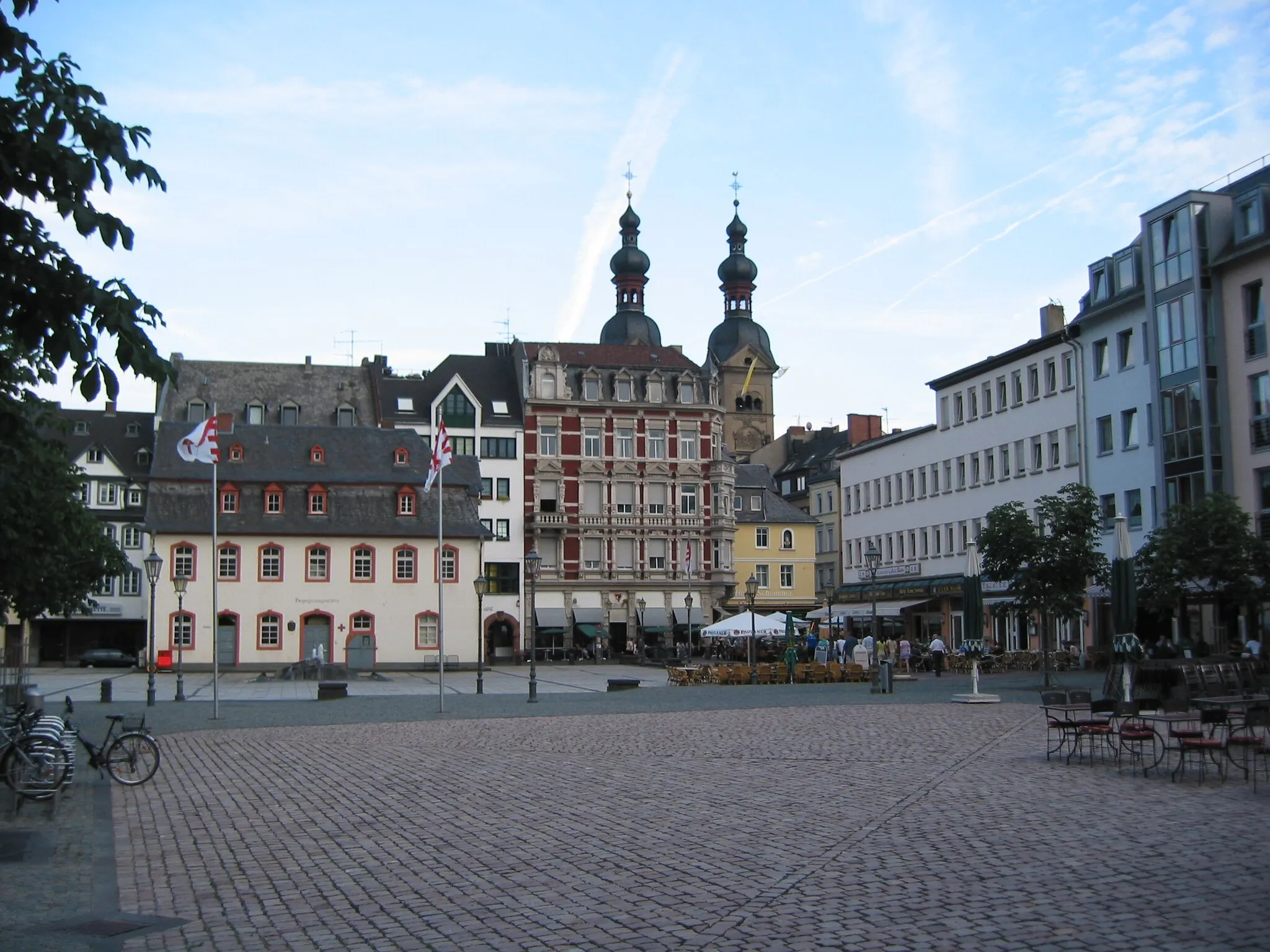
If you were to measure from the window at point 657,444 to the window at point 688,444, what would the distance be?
106 centimetres

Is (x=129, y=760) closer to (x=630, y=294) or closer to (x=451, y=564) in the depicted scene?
(x=451, y=564)

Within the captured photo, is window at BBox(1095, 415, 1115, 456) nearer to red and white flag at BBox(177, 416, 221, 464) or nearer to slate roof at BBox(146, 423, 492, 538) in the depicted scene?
slate roof at BBox(146, 423, 492, 538)

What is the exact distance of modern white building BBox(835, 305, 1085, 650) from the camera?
2440 inches

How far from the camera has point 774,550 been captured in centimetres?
9162

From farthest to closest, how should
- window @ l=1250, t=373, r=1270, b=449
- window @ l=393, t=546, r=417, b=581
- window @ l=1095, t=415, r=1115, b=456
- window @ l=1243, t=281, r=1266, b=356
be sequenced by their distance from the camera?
window @ l=393, t=546, r=417, b=581 → window @ l=1095, t=415, r=1115, b=456 → window @ l=1243, t=281, r=1266, b=356 → window @ l=1250, t=373, r=1270, b=449

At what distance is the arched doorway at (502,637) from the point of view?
7994 centimetres

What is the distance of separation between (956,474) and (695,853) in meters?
60.8

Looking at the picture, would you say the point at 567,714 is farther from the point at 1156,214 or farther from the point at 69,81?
the point at 1156,214

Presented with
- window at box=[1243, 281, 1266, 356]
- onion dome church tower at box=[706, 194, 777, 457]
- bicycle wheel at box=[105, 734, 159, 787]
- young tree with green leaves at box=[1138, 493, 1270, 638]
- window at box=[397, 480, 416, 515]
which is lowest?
bicycle wheel at box=[105, 734, 159, 787]

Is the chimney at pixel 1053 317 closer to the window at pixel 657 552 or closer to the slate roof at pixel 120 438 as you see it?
the window at pixel 657 552

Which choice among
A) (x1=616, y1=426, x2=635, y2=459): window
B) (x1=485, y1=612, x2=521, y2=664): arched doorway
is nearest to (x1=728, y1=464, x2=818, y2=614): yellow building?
(x1=616, y1=426, x2=635, y2=459): window

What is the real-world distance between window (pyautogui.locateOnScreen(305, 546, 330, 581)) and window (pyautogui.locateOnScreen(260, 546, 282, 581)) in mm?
1311

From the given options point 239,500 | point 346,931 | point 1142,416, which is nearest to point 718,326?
point 239,500

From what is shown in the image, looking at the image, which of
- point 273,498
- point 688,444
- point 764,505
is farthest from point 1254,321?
point 764,505
